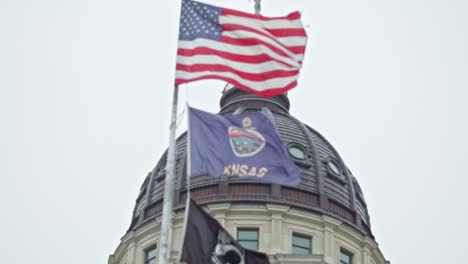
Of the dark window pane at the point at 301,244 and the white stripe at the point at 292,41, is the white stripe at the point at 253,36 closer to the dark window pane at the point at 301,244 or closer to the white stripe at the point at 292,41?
the white stripe at the point at 292,41

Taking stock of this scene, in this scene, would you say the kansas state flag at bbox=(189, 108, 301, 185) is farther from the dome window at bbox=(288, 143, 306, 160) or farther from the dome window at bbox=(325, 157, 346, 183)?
the dome window at bbox=(325, 157, 346, 183)

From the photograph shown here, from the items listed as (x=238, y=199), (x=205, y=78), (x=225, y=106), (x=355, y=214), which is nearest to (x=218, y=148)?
Result: (x=205, y=78)

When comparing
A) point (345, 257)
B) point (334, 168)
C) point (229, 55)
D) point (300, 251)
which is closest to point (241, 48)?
point (229, 55)

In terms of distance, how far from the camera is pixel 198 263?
23.6 metres

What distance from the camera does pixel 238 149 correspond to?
24.8m

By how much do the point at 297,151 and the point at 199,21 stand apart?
3041 centimetres

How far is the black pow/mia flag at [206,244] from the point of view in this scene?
77.7 ft

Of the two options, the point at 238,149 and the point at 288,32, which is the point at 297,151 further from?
the point at 238,149

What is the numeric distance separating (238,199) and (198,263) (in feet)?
94.8

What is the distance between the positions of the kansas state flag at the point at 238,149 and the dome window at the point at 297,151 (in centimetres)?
3049

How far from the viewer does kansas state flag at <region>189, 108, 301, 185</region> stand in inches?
966

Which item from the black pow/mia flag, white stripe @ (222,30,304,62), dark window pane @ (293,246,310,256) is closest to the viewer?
the black pow/mia flag

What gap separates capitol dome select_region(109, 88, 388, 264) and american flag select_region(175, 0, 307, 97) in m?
24.2

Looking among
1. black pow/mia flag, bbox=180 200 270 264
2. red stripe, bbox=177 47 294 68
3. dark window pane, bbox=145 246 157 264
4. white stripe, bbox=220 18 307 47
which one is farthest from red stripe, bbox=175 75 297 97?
dark window pane, bbox=145 246 157 264
